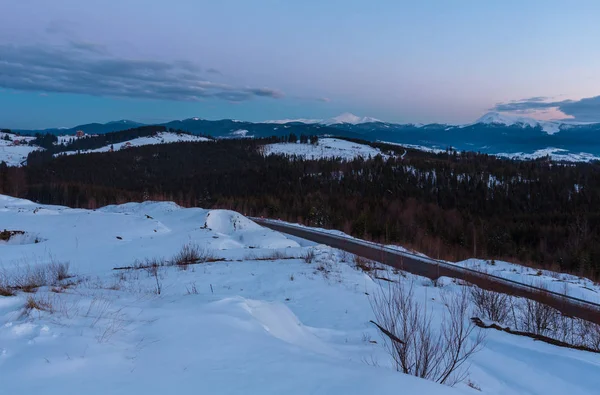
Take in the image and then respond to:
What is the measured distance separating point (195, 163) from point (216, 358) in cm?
16934

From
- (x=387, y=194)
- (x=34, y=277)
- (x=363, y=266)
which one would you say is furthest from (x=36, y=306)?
(x=387, y=194)

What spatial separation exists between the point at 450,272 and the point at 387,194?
80.0 meters

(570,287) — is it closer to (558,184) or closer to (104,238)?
(104,238)

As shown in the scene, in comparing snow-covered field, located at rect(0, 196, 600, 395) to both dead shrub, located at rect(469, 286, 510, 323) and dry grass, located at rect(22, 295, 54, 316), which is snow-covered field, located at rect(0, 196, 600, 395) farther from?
dead shrub, located at rect(469, 286, 510, 323)

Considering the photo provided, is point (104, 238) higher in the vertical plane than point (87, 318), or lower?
lower

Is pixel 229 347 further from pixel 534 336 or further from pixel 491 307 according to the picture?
pixel 491 307

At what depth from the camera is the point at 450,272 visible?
16.4m

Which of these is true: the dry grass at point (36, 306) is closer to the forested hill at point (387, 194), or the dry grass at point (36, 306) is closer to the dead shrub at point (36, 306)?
the dead shrub at point (36, 306)

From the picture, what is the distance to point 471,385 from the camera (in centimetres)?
445

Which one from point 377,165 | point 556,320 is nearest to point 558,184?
point 377,165

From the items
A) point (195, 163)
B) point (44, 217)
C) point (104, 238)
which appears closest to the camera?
point (104, 238)

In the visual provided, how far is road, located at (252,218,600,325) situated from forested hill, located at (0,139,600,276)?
8019mm

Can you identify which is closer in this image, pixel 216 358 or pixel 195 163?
pixel 216 358

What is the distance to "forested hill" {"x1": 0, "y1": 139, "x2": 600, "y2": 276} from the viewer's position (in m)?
43.2
